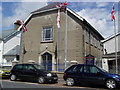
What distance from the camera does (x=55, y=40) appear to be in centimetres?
2097

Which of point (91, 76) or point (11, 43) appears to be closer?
point (91, 76)

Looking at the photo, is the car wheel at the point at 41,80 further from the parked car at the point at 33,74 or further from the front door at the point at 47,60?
the front door at the point at 47,60

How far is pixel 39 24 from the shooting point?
22.8 m

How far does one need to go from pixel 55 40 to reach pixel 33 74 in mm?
7680

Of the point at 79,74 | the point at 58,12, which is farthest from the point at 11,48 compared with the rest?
the point at 79,74

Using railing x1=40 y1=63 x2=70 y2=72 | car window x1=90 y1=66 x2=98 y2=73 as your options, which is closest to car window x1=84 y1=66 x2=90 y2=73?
car window x1=90 y1=66 x2=98 y2=73

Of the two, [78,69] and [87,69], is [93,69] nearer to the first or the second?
[87,69]

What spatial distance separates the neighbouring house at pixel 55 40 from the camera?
19.6 m

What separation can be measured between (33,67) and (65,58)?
17.2 ft

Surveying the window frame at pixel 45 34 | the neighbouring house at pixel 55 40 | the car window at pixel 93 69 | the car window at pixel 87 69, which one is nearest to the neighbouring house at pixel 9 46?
the neighbouring house at pixel 55 40

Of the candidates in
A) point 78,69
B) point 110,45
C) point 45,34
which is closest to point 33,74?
point 78,69

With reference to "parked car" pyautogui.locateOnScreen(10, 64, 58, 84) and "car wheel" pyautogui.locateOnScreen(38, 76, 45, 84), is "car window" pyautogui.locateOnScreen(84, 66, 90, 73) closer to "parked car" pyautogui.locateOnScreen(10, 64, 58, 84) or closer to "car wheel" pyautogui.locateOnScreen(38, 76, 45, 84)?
"parked car" pyautogui.locateOnScreen(10, 64, 58, 84)

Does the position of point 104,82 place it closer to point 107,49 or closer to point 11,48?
point 107,49

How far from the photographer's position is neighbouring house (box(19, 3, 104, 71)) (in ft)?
64.2
